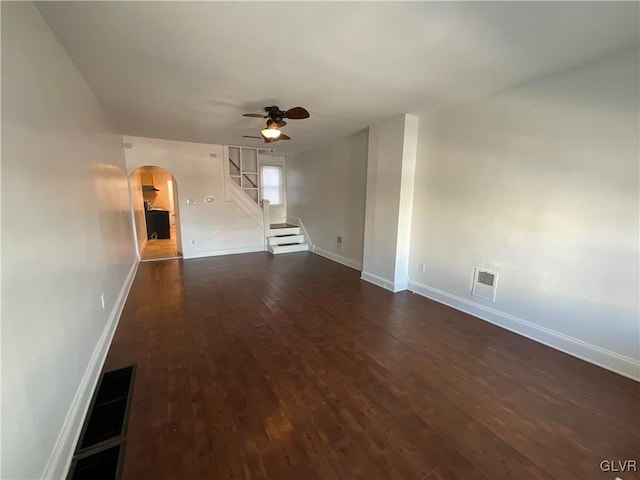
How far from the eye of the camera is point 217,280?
189 inches

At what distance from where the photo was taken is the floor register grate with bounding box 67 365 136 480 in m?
1.55

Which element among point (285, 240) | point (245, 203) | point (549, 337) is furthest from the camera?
point (285, 240)

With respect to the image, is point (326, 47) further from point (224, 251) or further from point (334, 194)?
point (224, 251)

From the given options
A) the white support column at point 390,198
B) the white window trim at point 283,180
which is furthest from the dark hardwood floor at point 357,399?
the white window trim at point 283,180

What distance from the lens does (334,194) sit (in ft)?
20.2

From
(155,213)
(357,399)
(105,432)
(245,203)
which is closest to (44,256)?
(105,432)

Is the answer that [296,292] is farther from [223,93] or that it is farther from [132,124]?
[132,124]

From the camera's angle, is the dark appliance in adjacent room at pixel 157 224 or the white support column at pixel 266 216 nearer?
the white support column at pixel 266 216

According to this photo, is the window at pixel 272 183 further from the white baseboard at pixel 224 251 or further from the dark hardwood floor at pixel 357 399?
the dark hardwood floor at pixel 357 399

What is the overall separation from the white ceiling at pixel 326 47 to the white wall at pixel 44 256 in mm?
448

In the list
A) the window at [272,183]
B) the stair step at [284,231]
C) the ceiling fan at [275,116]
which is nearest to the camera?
the ceiling fan at [275,116]

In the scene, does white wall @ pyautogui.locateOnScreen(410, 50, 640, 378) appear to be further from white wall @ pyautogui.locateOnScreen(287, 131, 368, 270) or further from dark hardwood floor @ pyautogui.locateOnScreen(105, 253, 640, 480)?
white wall @ pyautogui.locateOnScreen(287, 131, 368, 270)

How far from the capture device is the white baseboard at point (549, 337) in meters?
2.39

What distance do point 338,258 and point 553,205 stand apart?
4.02m
